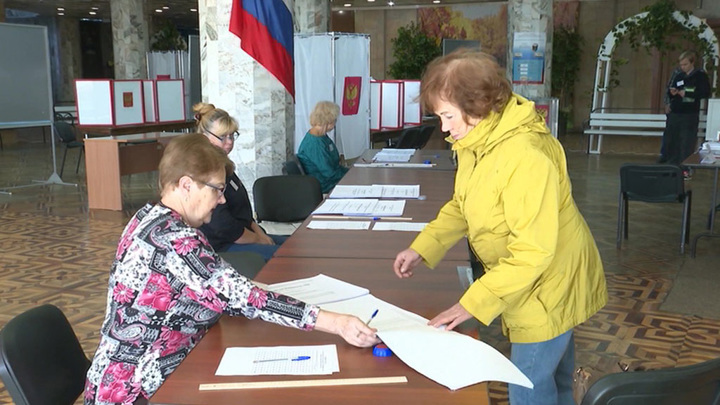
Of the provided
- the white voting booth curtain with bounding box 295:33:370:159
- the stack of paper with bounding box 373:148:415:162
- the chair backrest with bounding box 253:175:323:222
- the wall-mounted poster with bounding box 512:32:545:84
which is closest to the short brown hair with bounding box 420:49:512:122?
the chair backrest with bounding box 253:175:323:222

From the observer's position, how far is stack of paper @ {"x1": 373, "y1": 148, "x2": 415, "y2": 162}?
6023mm

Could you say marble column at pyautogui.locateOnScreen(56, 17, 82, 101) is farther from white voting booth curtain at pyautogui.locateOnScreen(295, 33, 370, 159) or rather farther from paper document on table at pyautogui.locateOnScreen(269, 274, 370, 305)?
paper document on table at pyautogui.locateOnScreen(269, 274, 370, 305)

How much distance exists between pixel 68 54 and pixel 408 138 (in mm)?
17520

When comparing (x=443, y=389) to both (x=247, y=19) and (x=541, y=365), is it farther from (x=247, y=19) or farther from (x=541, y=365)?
(x=247, y=19)

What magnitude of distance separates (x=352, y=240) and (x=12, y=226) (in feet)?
18.8

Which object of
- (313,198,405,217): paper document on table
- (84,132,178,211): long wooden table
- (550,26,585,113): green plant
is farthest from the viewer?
(550,26,585,113): green plant

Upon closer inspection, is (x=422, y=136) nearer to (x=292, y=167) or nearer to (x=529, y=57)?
(x=529, y=57)

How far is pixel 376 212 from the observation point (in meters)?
3.78

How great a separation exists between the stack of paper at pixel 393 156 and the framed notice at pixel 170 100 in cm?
630

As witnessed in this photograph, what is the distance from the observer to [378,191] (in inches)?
174

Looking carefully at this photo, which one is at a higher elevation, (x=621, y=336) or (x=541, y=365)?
(x=541, y=365)

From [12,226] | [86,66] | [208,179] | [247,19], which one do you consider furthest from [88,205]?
[86,66]

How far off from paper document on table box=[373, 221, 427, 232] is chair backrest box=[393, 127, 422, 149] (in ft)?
18.0

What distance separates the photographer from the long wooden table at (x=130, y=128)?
33.4ft
